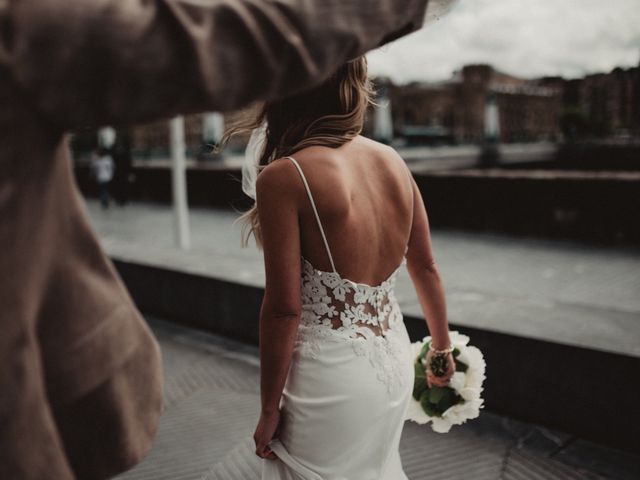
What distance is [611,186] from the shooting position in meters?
9.02

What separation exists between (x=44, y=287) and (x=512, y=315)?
127 inches

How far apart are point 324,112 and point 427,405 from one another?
1141 millimetres

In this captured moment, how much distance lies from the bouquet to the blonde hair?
93cm

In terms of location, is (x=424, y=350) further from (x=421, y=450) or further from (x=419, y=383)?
(x=421, y=450)

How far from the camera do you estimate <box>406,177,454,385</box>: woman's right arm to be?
1971 mm

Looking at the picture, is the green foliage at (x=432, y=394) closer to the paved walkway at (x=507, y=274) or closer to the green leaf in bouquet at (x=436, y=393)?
the green leaf in bouquet at (x=436, y=393)

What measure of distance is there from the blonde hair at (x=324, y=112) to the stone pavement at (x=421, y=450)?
2.00 metres

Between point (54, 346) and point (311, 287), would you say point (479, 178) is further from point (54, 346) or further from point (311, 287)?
point (54, 346)

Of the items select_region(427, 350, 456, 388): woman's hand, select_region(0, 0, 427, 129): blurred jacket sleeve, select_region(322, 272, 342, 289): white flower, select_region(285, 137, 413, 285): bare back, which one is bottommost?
select_region(427, 350, 456, 388): woman's hand

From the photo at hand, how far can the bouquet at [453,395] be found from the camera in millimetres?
2182

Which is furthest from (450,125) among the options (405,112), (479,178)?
(479,178)

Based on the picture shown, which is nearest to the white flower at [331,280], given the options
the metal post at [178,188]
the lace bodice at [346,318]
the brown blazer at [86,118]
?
the lace bodice at [346,318]

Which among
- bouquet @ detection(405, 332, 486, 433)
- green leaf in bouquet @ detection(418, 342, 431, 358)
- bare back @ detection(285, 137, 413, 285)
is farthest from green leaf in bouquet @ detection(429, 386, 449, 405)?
bare back @ detection(285, 137, 413, 285)

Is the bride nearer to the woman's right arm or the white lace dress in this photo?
the white lace dress
